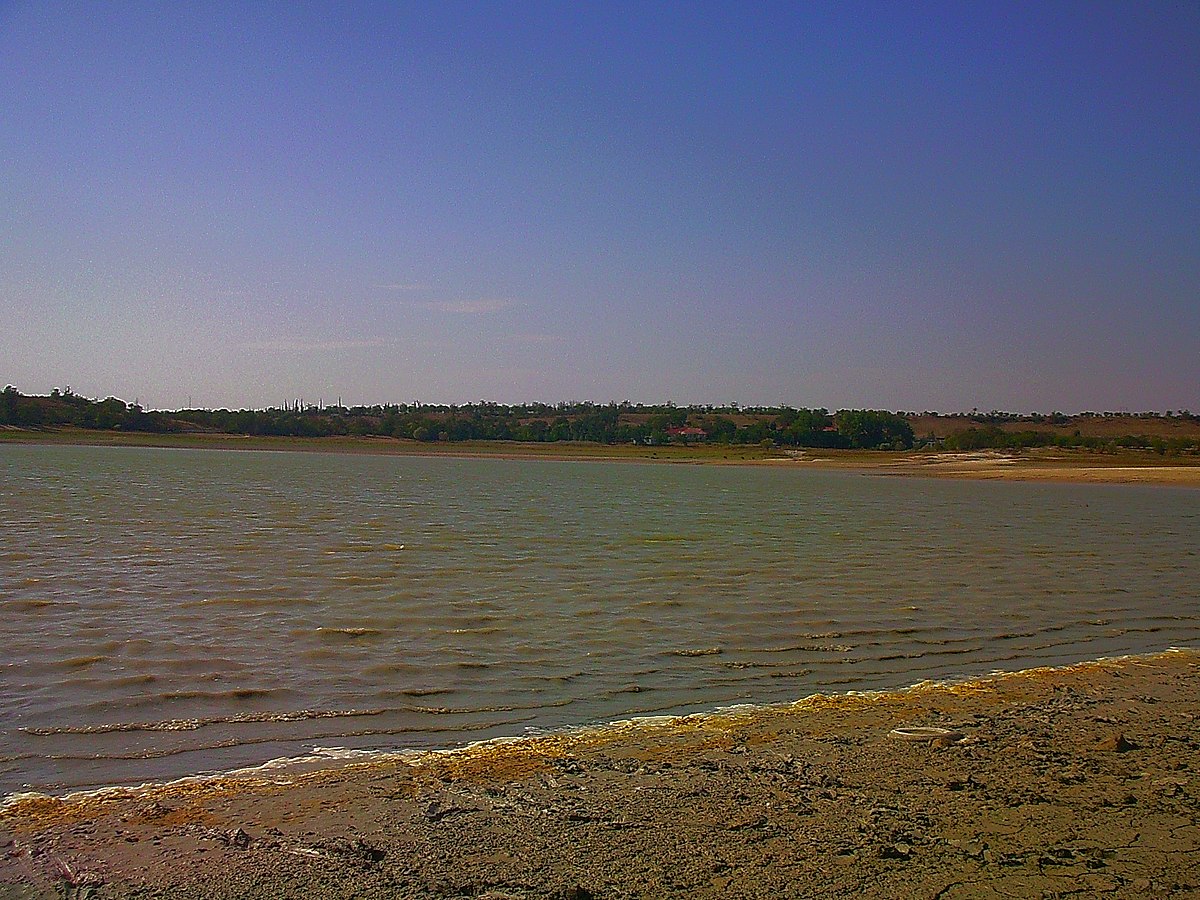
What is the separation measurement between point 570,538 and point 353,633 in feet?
35.9

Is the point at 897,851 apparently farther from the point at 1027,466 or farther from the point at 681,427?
the point at 681,427

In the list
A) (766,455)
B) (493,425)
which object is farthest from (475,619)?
(493,425)

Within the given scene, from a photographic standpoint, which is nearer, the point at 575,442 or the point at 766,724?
the point at 766,724

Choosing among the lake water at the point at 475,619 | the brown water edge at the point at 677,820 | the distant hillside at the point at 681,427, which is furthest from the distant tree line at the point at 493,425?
the brown water edge at the point at 677,820

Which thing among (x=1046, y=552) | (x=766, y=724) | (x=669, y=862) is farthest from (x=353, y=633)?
(x=1046, y=552)

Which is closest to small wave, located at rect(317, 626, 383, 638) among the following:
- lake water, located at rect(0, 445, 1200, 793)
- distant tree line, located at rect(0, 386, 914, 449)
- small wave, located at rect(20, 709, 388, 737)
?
lake water, located at rect(0, 445, 1200, 793)

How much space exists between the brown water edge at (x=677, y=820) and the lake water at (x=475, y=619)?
3.12ft

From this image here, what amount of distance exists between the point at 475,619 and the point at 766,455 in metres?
89.0

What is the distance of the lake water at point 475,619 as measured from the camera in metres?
7.46

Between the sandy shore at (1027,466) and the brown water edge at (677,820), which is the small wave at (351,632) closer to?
the brown water edge at (677,820)

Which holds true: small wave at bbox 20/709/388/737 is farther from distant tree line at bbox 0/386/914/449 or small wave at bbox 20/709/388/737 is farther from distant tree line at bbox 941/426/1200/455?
distant tree line at bbox 0/386/914/449

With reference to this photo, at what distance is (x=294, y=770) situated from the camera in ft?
20.1

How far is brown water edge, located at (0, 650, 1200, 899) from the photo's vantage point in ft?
14.0

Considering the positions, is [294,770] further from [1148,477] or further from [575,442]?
[575,442]
